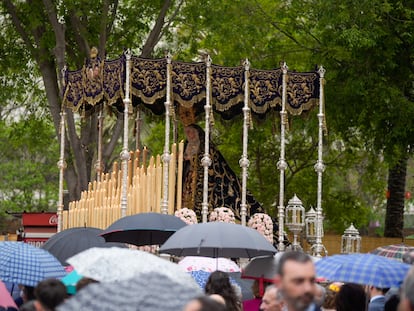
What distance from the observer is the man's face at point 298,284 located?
645cm

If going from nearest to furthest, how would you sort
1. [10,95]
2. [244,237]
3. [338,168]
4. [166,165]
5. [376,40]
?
[244,237] → [166,165] → [376,40] → [10,95] → [338,168]

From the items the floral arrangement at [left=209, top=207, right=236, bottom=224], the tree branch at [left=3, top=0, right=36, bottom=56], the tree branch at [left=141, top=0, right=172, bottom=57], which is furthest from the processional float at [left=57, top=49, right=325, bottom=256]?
the tree branch at [left=3, top=0, right=36, bottom=56]

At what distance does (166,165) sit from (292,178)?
15.4 metres

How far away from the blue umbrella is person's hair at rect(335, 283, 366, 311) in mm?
219

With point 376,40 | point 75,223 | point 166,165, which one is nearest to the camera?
point 166,165

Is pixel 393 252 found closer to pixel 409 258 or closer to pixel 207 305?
pixel 409 258

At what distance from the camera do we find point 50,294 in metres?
8.67

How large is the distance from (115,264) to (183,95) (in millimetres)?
12496

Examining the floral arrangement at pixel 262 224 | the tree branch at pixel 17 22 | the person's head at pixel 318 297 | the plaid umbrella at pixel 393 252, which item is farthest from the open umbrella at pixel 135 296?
the tree branch at pixel 17 22

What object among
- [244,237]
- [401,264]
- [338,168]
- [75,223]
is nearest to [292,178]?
[338,168]

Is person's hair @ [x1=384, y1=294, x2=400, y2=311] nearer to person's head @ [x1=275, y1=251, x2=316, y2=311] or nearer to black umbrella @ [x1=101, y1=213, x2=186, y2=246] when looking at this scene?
person's head @ [x1=275, y1=251, x2=316, y2=311]

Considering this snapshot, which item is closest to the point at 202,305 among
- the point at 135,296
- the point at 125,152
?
the point at 135,296

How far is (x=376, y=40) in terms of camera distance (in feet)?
88.4

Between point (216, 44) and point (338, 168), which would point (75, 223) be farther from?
point (338, 168)
